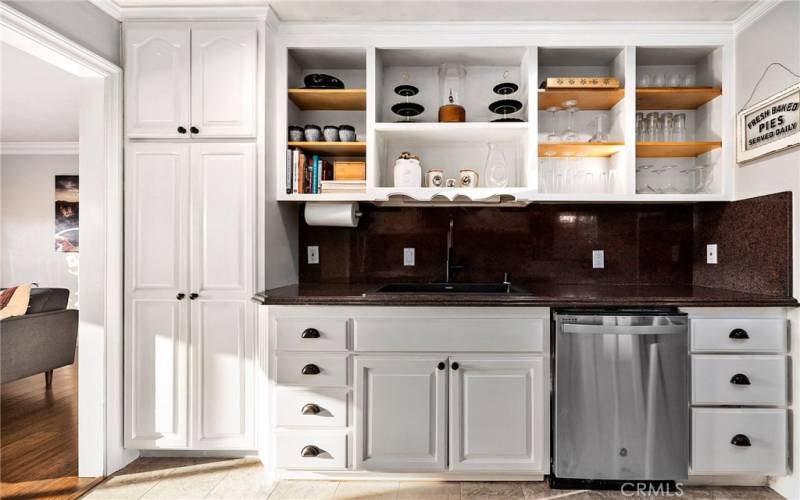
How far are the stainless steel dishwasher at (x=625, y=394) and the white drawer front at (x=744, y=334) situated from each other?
0.12 meters

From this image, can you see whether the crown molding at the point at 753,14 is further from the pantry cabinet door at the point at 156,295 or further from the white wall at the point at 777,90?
the pantry cabinet door at the point at 156,295

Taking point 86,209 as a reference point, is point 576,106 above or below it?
above

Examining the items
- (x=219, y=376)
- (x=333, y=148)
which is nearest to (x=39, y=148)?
(x=333, y=148)

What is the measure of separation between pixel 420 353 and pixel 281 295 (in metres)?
0.73

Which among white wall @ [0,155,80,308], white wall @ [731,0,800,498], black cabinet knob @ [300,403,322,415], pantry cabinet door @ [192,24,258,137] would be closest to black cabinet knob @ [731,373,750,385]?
white wall @ [731,0,800,498]

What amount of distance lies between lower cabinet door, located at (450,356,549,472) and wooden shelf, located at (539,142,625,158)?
1.18 meters

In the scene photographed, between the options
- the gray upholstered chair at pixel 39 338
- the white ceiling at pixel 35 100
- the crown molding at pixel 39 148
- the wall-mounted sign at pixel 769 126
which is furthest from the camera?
the crown molding at pixel 39 148

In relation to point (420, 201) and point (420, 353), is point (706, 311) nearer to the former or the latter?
point (420, 353)

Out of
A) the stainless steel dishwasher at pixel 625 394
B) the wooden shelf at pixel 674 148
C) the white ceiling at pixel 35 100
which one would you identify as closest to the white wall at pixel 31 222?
the white ceiling at pixel 35 100

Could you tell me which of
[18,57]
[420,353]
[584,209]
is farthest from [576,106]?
[18,57]

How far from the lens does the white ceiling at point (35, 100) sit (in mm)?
3348

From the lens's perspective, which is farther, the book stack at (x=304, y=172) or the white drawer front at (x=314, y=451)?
the book stack at (x=304, y=172)

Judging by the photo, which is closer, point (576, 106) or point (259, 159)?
point (259, 159)

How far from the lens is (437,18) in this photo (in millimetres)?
2492
